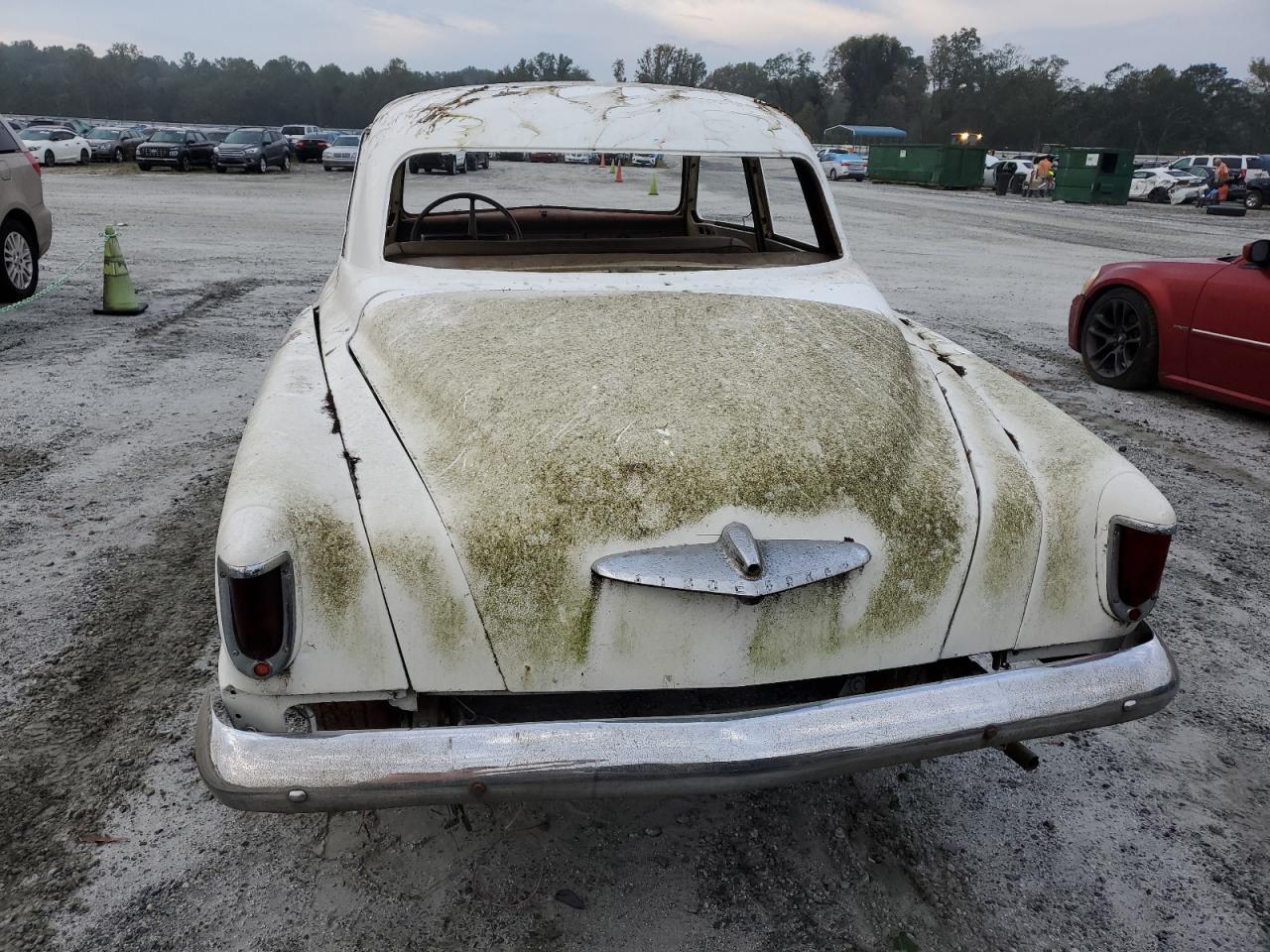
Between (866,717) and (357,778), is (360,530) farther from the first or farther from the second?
(866,717)

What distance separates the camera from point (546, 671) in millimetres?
1941

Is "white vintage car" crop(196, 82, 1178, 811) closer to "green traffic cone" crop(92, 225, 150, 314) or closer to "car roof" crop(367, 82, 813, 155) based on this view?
"car roof" crop(367, 82, 813, 155)

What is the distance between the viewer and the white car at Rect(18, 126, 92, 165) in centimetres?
2928

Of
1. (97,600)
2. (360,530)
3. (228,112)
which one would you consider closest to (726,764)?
(360,530)

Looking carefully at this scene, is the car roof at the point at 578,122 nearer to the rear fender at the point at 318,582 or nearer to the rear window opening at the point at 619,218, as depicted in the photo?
the rear window opening at the point at 619,218

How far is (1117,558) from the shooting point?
220cm

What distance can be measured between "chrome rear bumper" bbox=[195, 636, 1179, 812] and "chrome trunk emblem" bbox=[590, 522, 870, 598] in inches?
10.5

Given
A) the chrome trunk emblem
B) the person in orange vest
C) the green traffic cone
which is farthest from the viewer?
the person in orange vest

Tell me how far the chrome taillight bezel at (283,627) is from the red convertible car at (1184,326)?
6.05 metres

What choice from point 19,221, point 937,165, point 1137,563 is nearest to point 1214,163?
point 937,165

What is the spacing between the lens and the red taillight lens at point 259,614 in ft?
6.01

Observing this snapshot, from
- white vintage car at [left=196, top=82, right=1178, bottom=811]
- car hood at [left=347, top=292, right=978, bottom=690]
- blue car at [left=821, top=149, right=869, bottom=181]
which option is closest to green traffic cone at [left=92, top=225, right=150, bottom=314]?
white vintage car at [left=196, top=82, right=1178, bottom=811]

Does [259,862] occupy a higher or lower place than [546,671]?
lower

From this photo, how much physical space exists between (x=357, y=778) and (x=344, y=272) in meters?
2.23
